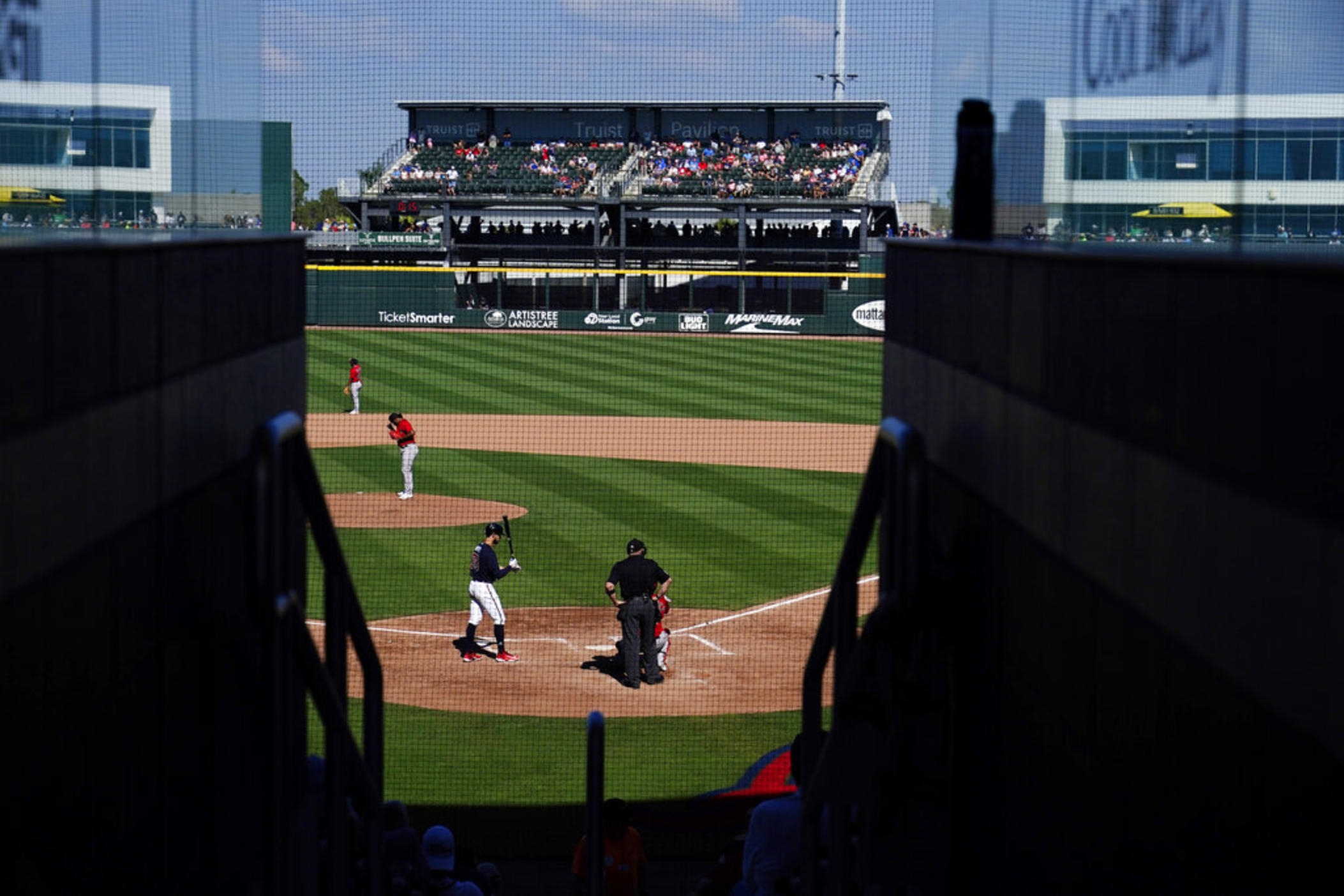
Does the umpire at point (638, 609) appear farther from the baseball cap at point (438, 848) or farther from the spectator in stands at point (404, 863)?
the spectator in stands at point (404, 863)

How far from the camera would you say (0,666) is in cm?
327

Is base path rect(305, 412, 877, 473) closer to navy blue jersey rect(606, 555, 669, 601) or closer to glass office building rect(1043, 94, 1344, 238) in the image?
navy blue jersey rect(606, 555, 669, 601)

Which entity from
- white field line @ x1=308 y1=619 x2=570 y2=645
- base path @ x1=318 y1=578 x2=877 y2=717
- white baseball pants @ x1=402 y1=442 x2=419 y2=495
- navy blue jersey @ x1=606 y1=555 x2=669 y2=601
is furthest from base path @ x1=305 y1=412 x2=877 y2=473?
navy blue jersey @ x1=606 y1=555 x2=669 y2=601

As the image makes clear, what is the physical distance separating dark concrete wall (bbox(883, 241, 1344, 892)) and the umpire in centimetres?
673

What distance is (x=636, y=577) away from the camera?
39.4 feet

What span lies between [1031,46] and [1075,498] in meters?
2.34

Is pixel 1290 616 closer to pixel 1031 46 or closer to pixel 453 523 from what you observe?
pixel 1031 46

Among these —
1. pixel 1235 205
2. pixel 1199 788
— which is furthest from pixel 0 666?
pixel 1235 205

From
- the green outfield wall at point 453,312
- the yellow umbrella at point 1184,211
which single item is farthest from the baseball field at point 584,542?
the green outfield wall at point 453,312

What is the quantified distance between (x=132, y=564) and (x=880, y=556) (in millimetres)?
2524

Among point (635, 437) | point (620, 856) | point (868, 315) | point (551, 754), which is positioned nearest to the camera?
point (620, 856)

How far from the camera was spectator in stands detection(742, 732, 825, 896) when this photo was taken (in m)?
5.66

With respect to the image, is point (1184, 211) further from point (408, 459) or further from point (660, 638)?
point (408, 459)

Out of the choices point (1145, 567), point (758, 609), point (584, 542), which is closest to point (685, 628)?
point (758, 609)
